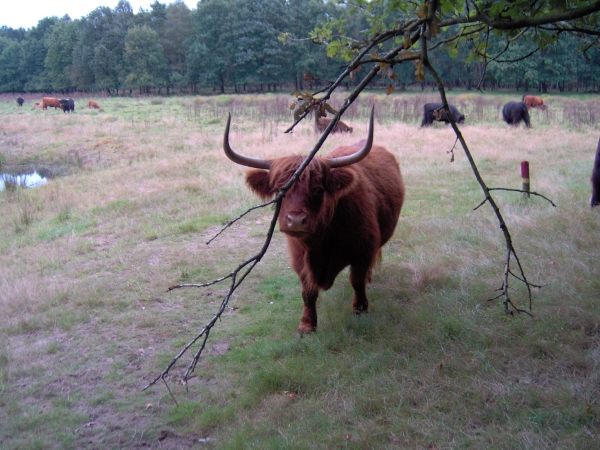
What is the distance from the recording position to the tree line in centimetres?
3666

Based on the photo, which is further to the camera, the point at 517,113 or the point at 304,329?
the point at 517,113

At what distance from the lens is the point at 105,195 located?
11.5m

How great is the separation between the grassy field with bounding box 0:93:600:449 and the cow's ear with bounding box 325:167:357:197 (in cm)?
133

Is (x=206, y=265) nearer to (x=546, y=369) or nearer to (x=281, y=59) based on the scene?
(x=546, y=369)

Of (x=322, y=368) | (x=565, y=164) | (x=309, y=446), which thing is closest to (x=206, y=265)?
(x=322, y=368)

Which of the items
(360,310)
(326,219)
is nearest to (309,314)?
(360,310)

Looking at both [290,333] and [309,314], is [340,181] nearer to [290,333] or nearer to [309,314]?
[309,314]

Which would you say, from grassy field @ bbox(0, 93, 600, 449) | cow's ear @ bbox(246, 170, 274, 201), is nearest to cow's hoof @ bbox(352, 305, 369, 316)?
grassy field @ bbox(0, 93, 600, 449)

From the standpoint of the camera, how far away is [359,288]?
4.87 m

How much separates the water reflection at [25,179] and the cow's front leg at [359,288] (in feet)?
41.7

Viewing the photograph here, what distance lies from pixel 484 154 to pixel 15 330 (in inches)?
477

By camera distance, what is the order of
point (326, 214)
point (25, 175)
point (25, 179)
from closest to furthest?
point (326, 214) → point (25, 179) → point (25, 175)

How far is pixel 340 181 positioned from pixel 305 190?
383 mm

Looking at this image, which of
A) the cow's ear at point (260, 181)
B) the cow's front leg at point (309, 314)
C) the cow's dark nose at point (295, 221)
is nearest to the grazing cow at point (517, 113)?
the cow's front leg at point (309, 314)
